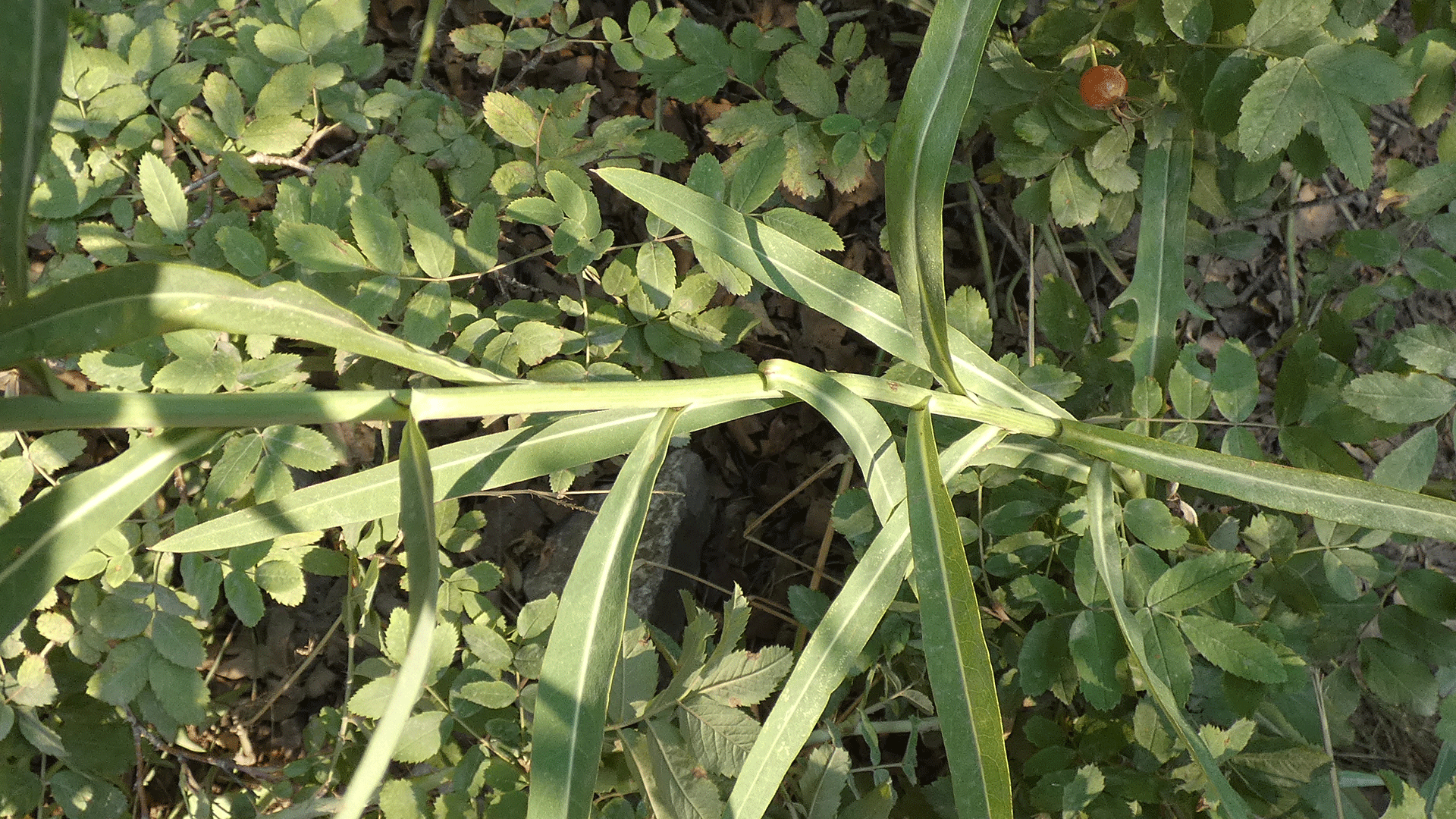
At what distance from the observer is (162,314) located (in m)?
0.72

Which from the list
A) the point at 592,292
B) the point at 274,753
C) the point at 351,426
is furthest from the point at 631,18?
the point at 274,753

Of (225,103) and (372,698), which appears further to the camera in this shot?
(225,103)

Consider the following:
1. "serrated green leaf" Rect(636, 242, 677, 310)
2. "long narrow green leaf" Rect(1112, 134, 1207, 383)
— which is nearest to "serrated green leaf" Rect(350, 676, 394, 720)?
"serrated green leaf" Rect(636, 242, 677, 310)

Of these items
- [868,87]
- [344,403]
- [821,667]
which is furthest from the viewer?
[868,87]

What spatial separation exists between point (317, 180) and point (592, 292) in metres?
0.69

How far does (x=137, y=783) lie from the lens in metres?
1.72

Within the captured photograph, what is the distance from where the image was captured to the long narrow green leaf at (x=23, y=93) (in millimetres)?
667

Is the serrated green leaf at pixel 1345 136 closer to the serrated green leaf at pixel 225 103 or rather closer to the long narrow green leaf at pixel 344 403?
the long narrow green leaf at pixel 344 403

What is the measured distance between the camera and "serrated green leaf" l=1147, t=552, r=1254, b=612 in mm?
1223

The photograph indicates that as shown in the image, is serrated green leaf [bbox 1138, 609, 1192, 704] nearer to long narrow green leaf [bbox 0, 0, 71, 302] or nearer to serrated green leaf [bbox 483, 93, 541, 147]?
serrated green leaf [bbox 483, 93, 541, 147]

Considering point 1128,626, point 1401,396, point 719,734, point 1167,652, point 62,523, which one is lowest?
point 719,734

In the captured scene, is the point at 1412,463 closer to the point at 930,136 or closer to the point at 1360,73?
the point at 1360,73

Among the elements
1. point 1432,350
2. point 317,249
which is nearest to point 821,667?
point 317,249

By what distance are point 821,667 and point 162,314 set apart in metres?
0.73
